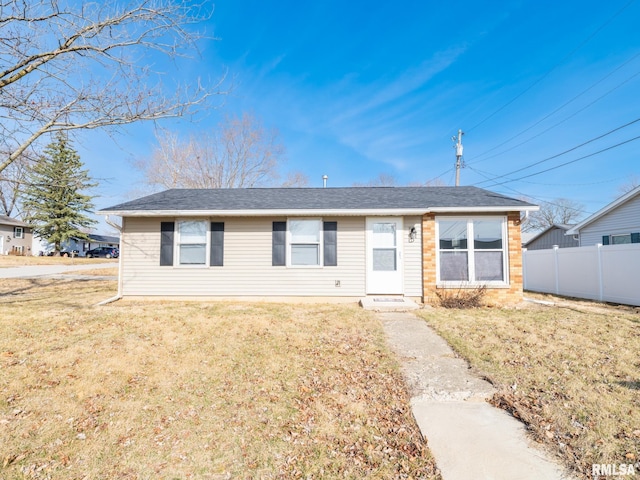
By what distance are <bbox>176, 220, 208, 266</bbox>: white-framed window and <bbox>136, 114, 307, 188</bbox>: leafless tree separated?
15301 millimetres

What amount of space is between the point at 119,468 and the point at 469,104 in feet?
68.8

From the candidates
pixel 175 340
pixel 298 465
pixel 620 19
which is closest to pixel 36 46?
pixel 175 340

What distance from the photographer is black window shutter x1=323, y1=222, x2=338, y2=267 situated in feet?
28.5

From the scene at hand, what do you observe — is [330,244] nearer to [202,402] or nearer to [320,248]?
[320,248]

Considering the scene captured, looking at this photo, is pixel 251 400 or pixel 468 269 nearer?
pixel 251 400

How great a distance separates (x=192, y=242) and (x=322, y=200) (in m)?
4.01

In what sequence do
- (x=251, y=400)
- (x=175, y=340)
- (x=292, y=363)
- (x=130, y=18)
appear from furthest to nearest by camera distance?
(x=130, y=18) < (x=175, y=340) < (x=292, y=363) < (x=251, y=400)

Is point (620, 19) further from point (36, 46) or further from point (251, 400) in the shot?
point (36, 46)

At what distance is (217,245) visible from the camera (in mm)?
8852

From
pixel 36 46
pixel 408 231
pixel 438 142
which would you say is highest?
pixel 438 142

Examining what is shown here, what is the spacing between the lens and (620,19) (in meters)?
10.5

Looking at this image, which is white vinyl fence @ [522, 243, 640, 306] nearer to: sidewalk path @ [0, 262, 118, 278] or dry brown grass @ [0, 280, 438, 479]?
dry brown grass @ [0, 280, 438, 479]

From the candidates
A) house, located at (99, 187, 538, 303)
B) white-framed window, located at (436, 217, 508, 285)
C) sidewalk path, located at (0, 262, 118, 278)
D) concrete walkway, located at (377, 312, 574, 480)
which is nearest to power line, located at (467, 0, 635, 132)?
house, located at (99, 187, 538, 303)

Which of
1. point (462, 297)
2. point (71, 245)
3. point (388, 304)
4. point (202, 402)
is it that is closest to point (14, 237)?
point (71, 245)
